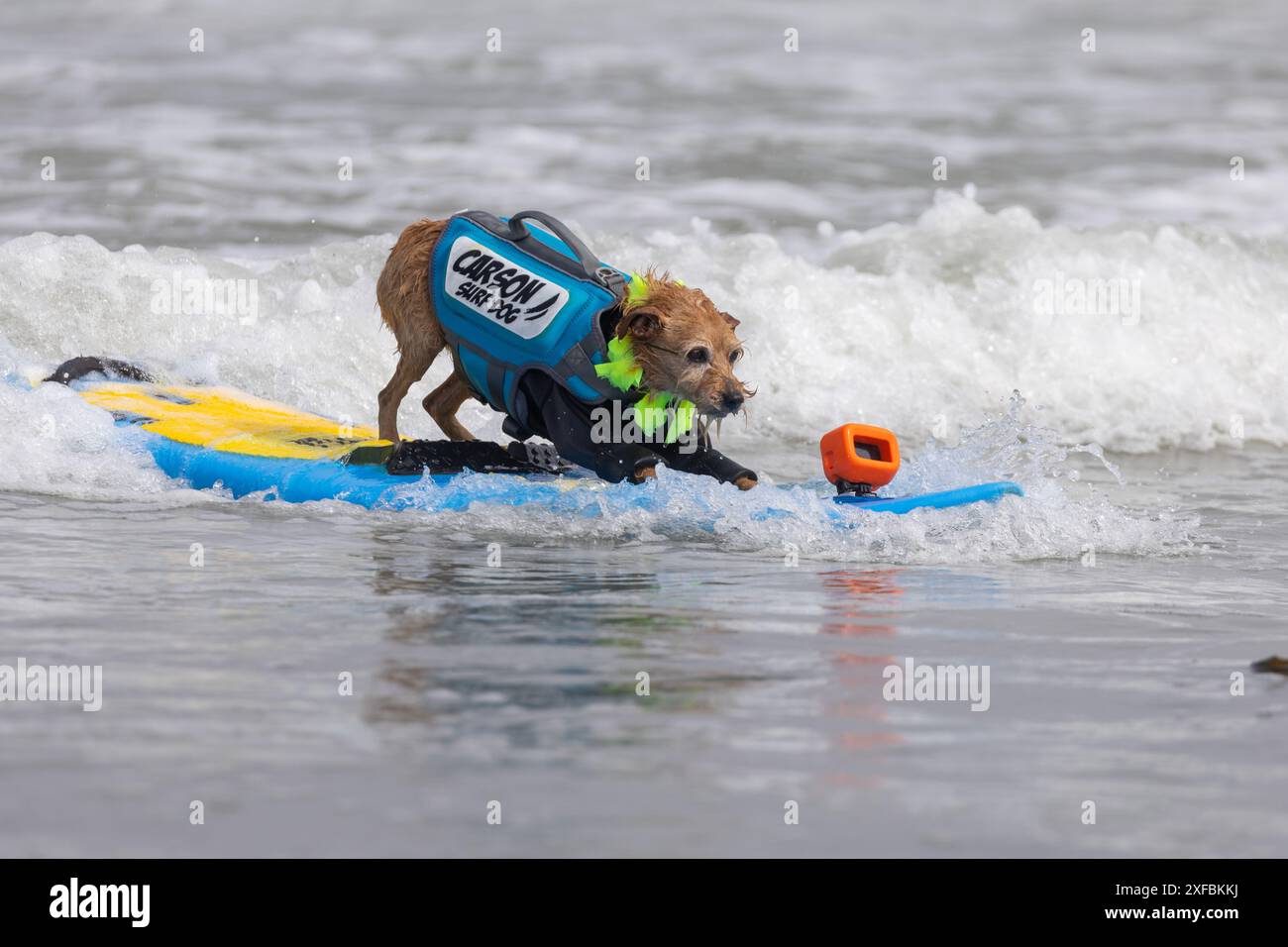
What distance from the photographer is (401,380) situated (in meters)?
7.65

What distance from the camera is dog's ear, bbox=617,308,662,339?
6.55m

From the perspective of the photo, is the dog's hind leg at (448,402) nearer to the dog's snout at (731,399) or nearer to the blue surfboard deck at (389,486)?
the blue surfboard deck at (389,486)

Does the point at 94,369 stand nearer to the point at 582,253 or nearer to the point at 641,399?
the point at 582,253

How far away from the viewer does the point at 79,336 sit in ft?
35.3

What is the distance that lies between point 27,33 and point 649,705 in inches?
697

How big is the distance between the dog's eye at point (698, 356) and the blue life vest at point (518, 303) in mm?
380

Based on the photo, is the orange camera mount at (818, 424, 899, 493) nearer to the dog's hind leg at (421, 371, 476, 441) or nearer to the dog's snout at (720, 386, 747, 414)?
the dog's snout at (720, 386, 747, 414)

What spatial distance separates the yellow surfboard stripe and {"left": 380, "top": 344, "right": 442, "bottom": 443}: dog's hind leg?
8cm

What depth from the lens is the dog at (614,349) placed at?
21.5ft

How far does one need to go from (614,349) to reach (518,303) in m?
0.54

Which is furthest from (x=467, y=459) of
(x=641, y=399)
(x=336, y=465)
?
(x=641, y=399)

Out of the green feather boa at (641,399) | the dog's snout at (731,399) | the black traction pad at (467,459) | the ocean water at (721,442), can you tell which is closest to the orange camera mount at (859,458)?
the ocean water at (721,442)
